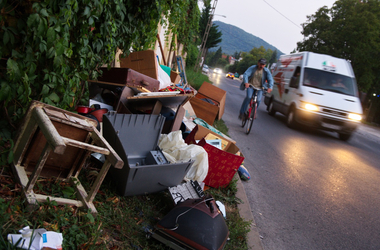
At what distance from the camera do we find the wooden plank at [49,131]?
75.3 inches

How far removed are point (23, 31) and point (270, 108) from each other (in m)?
11.7

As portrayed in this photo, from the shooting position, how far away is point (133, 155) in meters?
3.28

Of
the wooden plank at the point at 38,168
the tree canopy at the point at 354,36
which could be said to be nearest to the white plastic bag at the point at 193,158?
the wooden plank at the point at 38,168

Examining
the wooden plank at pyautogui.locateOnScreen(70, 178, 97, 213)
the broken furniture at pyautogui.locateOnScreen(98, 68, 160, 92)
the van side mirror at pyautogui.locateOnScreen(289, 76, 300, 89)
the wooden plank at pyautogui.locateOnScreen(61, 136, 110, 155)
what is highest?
the van side mirror at pyautogui.locateOnScreen(289, 76, 300, 89)

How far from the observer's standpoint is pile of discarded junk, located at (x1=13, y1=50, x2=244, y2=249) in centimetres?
232

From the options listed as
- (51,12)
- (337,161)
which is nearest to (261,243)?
(51,12)

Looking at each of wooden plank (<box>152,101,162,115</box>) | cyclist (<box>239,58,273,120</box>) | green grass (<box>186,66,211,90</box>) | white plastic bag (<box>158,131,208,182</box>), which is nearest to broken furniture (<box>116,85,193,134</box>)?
wooden plank (<box>152,101,162,115</box>)

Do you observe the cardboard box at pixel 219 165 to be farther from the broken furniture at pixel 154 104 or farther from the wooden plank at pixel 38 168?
the wooden plank at pixel 38 168

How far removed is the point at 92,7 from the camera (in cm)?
293

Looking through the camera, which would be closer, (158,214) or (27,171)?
(27,171)

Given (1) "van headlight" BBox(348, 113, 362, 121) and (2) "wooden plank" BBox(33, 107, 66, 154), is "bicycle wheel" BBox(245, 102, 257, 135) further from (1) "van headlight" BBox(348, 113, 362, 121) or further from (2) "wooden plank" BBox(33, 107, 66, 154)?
(2) "wooden plank" BBox(33, 107, 66, 154)

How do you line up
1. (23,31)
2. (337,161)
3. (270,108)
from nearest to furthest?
(23,31), (337,161), (270,108)

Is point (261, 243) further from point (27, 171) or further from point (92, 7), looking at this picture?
point (92, 7)

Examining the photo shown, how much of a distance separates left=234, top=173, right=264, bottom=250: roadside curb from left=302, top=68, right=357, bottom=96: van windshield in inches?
257
